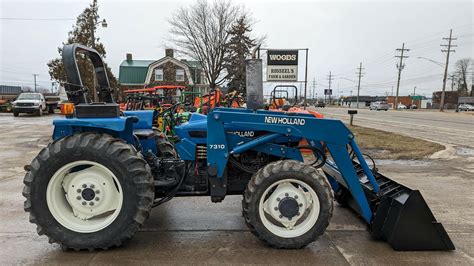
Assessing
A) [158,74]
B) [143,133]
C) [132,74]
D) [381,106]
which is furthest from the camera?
[381,106]

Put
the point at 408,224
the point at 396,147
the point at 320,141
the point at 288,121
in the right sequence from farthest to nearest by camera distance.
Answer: the point at 396,147, the point at 320,141, the point at 288,121, the point at 408,224

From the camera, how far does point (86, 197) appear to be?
3.94 m

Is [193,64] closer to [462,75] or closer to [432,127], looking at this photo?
[432,127]

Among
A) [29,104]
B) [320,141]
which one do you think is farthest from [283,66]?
[29,104]

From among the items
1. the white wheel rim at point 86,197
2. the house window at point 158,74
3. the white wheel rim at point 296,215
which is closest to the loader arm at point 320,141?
the white wheel rim at point 296,215

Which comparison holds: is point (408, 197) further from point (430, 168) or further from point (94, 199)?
point (430, 168)

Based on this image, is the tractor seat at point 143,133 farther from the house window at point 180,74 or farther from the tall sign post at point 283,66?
the house window at point 180,74

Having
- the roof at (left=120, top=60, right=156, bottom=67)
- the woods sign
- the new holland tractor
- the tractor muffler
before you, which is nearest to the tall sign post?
the woods sign

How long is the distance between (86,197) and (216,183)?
1.32 m

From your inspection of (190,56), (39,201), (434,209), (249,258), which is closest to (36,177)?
(39,201)

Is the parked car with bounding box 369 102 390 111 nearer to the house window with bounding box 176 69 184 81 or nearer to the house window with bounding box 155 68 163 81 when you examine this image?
the house window with bounding box 176 69 184 81

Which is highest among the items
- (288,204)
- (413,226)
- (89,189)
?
(89,189)

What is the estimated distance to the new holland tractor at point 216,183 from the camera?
3.80 metres

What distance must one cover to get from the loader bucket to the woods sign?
1339cm
